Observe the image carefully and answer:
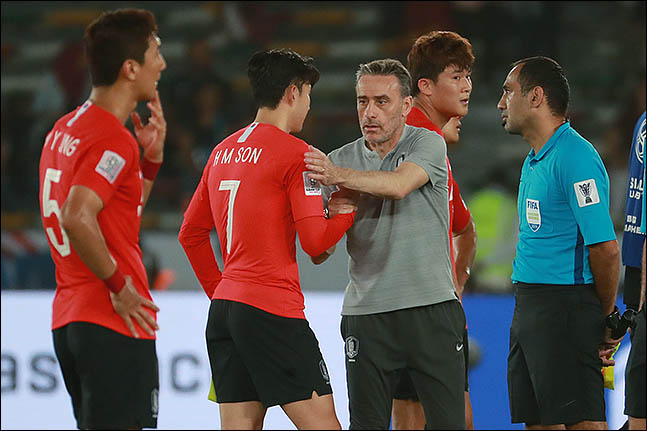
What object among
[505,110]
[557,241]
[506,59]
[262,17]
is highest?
[262,17]

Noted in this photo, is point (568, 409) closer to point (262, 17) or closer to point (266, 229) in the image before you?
point (266, 229)

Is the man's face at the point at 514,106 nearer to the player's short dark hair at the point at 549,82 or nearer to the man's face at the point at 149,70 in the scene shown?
the player's short dark hair at the point at 549,82

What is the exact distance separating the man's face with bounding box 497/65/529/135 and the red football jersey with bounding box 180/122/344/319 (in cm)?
131

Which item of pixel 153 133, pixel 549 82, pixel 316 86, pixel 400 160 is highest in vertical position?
pixel 316 86

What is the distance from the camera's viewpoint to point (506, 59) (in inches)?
373

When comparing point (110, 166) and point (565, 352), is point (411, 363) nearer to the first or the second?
point (565, 352)

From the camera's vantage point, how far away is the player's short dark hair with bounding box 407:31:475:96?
171 inches

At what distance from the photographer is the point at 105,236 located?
324cm

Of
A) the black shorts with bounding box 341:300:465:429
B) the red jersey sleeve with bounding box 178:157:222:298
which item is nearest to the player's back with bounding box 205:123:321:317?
the red jersey sleeve with bounding box 178:157:222:298

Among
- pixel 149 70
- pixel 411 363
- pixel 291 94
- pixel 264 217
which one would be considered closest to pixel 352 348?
pixel 411 363

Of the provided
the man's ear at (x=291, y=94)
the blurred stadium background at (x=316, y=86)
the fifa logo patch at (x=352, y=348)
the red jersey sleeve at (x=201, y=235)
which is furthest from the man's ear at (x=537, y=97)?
the blurred stadium background at (x=316, y=86)

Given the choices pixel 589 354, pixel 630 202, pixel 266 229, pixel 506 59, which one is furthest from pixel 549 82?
pixel 506 59

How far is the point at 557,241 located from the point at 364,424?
129 cm

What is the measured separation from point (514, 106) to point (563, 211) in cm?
63
